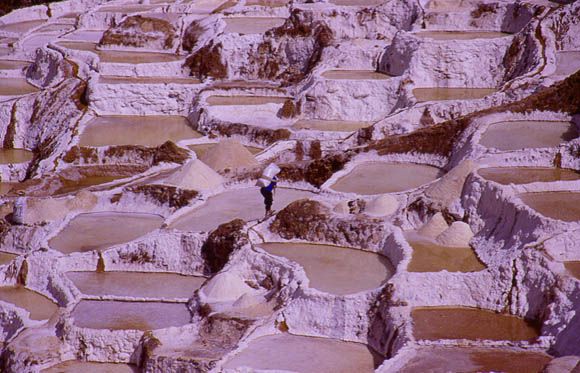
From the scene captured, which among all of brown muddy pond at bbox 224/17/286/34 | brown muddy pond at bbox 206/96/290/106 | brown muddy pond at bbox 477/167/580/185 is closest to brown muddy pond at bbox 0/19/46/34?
brown muddy pond at bbox 224/17/286/34

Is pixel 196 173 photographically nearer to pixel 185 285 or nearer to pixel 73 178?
pixel 185 285

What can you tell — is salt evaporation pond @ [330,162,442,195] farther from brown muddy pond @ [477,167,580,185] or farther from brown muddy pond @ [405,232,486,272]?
brown muddy pond @ [405,232,486,272]

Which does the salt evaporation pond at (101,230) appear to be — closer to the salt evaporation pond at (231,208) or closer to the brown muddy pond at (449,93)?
the salt evaporation pond at (231,208)

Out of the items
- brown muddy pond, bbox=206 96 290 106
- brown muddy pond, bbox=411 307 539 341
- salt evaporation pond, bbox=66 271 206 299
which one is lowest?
salt evaporation pond, bbox=66 271 206 299

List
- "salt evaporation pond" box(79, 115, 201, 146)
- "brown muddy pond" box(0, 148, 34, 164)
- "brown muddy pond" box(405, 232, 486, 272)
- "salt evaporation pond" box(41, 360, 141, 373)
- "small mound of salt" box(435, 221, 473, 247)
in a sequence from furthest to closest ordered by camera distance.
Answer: "brown muddy pond" box(0, 148, 34, 164), "salt evaporation pond" box(79, 115, 201, 146), "small mound of salt" box(435, 221, 473, 247), "salt evaporation pond" box(41, 360, 141, 373), "brown muddy pond" box(405, 232, 486, 272)

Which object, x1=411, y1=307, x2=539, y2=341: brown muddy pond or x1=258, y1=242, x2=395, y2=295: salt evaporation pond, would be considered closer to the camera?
x1=411, y1=307, x2=539, y2=341: brown muddy pond
